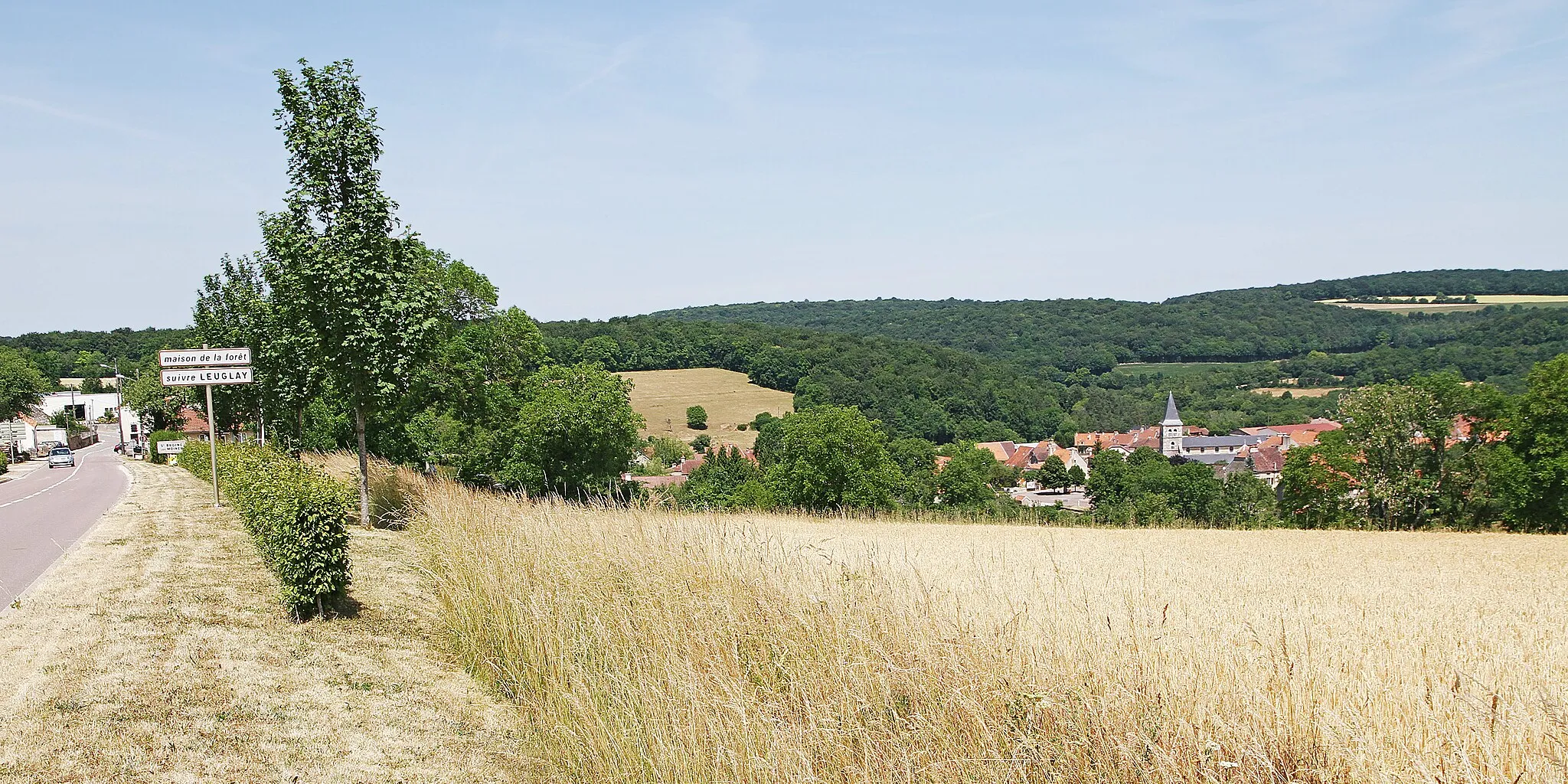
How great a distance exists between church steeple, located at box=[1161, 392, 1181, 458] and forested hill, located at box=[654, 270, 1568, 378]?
25194 millimetres

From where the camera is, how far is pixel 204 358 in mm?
17109

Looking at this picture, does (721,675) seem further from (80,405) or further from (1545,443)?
(80,405)

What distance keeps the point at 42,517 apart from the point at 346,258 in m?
9.00

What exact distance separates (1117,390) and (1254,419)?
20567 mm

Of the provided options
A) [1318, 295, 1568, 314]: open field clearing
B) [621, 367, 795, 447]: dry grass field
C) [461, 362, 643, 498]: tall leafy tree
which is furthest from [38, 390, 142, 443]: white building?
[1318, 295, 1568, 314]: open field clearing

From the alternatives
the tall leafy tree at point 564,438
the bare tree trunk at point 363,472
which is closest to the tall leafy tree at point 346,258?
the bare tree trunk at point 363,472

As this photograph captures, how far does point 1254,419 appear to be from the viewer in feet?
436

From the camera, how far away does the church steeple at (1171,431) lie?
408ft

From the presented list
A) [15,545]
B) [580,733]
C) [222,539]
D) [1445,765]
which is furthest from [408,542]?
[1445,765]

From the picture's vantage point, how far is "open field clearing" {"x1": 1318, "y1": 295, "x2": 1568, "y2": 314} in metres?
146

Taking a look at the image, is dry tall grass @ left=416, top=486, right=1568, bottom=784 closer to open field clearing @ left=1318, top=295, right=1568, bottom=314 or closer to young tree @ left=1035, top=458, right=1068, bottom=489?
young tree @ left=1035, top=458, right=1068, bottom=489

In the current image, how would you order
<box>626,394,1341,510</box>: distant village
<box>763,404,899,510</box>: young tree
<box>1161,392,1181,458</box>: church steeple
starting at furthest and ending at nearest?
<box>1161,392,1181,458</box>: church steeple, <box>626,394,1341,510</box>: distant village, <box>763,404,899,510</box>: young tree

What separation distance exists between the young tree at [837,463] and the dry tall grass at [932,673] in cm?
3002

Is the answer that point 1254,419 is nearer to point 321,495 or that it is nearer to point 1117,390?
point 1117,390
